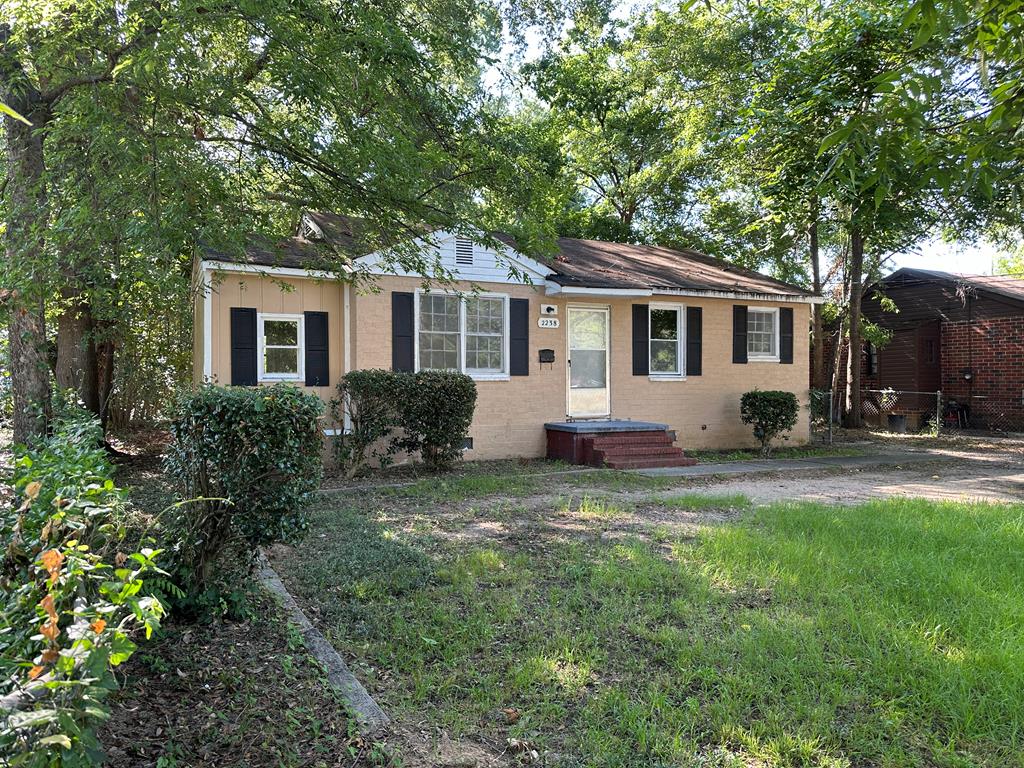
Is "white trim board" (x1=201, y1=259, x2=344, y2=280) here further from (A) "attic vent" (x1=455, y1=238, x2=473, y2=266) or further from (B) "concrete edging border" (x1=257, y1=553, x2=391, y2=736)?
(B) "concrete edging border" (x1=257, y1=553, x2=391, y2=736)

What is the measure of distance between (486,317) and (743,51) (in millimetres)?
10614

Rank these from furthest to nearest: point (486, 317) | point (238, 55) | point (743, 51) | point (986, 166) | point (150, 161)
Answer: point (743, 51), point (486, 317), point (238, 55), point (150, 161), point (986, 166)

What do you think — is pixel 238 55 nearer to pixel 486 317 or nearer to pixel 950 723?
pixel 486 317

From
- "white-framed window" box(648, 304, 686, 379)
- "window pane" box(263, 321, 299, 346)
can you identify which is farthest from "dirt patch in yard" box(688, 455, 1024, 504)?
"window pane" box(263, 321, 299, 346)

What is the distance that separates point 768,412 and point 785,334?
7.58 feet

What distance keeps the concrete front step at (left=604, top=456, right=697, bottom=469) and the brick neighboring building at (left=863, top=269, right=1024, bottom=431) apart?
1143 cm

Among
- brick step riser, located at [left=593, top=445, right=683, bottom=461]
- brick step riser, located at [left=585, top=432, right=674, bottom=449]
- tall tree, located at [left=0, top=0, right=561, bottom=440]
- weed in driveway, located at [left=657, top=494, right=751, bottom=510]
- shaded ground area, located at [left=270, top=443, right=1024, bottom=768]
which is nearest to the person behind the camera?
shaded ground area, located at [left=270, top=443, right=1024, bottom=768]

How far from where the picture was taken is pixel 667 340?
1336 centimetres

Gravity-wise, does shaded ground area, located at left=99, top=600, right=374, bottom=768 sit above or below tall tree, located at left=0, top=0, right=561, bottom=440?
below

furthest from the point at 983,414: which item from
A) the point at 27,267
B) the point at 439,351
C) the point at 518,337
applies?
the point at 27,267

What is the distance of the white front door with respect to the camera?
41.2ft

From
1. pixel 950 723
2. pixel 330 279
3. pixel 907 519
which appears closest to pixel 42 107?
pixel 330 279

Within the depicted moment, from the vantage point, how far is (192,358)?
1208 centimetres

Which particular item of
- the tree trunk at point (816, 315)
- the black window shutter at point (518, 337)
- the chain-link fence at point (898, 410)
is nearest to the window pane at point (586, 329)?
the black window shutter at point (518, 337)
